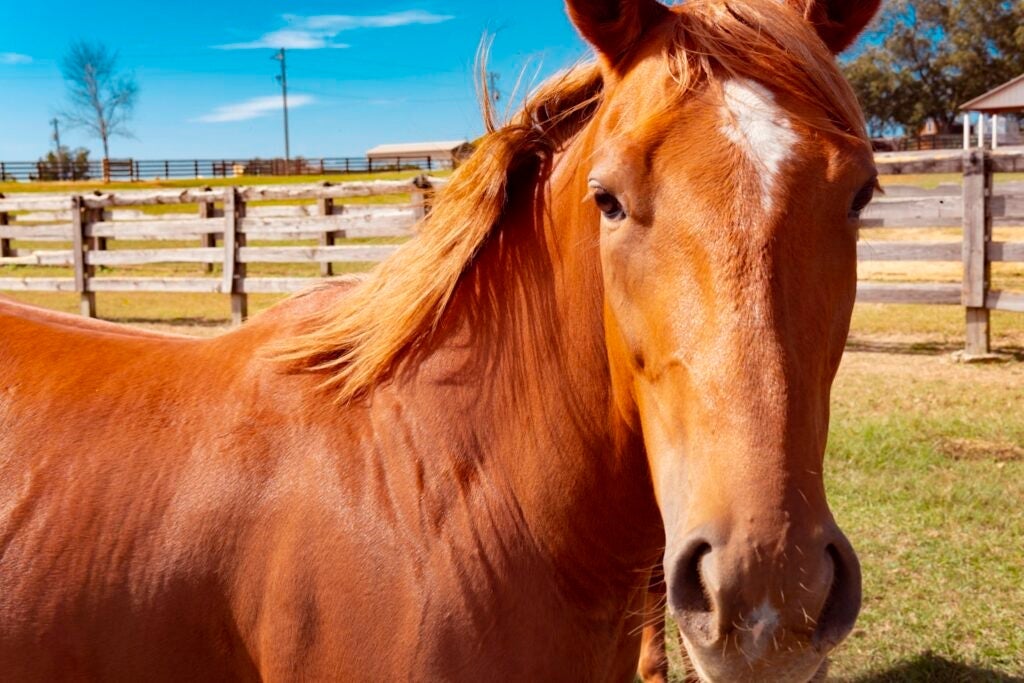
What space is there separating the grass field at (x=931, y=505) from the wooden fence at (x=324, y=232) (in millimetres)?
847

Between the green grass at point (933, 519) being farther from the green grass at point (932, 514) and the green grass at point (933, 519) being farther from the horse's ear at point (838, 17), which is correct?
the horse's ear at point (838, 17)

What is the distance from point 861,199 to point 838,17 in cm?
52

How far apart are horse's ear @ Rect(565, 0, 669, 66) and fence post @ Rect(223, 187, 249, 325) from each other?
1121 cm

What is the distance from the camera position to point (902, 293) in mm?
9844

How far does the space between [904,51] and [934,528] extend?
A: 56.9 m

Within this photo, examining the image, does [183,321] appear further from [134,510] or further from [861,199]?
[861,199]

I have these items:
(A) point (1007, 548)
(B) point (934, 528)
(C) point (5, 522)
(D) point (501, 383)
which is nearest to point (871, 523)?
(B) point (934, 528)

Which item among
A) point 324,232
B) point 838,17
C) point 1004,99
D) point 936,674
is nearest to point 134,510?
point 838,17

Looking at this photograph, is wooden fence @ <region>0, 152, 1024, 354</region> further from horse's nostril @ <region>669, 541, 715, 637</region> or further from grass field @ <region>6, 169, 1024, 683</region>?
horse's nostril @ <region>669, 541, 715, 637</region>

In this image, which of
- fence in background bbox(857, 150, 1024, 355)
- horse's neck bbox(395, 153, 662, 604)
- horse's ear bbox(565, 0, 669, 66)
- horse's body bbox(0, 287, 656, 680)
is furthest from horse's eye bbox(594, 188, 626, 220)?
fence in background bbox(857, 150, 1024, 355)

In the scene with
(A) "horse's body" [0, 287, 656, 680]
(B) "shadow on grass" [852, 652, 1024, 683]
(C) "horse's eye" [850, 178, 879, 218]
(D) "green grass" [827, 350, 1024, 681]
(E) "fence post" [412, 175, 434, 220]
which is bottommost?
(B) "shadow on grass" [852, 652, 1024, 683]

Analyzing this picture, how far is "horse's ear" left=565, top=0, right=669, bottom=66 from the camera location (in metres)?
1.79

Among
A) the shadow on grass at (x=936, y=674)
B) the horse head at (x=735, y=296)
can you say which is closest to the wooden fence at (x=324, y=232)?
A: the shadow on grass at (x=936, y=674)

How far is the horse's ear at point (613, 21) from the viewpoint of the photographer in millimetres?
1794
